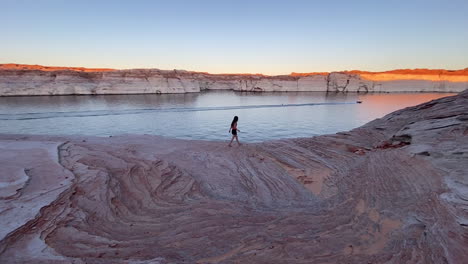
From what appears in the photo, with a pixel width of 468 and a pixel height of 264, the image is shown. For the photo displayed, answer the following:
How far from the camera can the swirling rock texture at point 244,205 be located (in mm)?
3410

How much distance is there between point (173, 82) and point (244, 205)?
6228 centimetres

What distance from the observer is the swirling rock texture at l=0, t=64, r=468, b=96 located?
4838cm

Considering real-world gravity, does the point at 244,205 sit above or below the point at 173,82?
below

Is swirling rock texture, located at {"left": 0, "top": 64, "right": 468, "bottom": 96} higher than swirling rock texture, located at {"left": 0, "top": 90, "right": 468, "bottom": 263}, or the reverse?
swirling rock texture, located at {"left": 0, "top": 64, "right": 468, "bottom": 96}

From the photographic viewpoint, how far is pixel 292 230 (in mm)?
4262

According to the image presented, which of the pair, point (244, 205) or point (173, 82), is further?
point (173, 82)

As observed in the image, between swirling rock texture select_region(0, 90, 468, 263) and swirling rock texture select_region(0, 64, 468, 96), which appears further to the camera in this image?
swirling rock texture select_region(0, 64, 468, 96)

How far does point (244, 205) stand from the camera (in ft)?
18.6

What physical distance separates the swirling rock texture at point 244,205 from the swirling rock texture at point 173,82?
172 ft

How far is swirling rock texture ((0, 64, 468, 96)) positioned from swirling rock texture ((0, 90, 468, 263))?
5239 centimetres

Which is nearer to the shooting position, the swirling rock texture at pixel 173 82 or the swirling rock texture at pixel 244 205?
the swirling rock texture at pixel 244 205

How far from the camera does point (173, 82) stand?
63.7 metres

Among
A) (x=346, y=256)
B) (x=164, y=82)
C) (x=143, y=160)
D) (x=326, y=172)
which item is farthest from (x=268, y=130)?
(x=164, y=82)

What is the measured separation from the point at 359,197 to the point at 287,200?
171 centimetres
